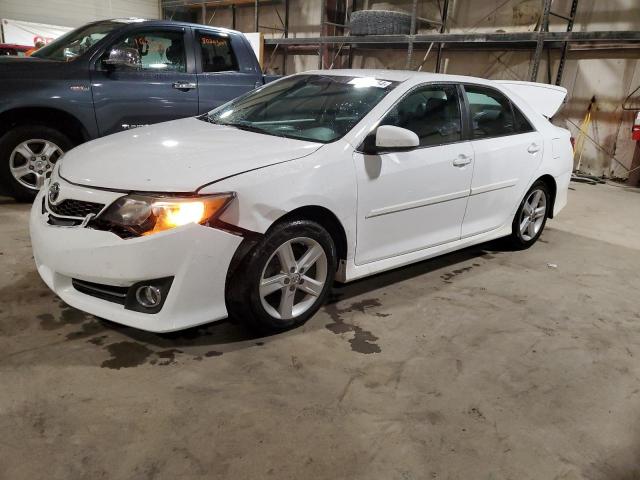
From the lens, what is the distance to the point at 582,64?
810 centimetres

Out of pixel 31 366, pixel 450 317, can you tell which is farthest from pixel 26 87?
pixel 450 317

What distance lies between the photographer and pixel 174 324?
2098 mm

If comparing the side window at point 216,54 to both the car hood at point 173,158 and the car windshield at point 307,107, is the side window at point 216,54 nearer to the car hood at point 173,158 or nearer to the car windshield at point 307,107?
the car windshield at point 307,107

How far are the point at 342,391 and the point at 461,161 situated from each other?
1681 millimetres

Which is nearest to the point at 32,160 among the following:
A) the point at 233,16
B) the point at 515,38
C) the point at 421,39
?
the point at 421,39

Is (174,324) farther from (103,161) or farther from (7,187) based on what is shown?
(7,187)

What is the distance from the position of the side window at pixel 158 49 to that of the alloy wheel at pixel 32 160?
1062mm

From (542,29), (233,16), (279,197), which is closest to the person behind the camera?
(279,197)

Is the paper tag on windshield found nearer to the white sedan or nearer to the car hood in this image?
the white sedan

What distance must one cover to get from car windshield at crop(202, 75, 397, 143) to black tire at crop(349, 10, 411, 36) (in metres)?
6.47

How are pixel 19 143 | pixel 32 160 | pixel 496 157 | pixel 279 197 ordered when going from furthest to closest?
pixel 32 160, pixel 19 143, pixel 496 157, pixel 279 197

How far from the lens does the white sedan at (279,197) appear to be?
6.83ft

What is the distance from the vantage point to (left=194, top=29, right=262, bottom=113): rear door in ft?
15.9

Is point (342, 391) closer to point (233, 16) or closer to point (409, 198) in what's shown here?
point (409, 198)
